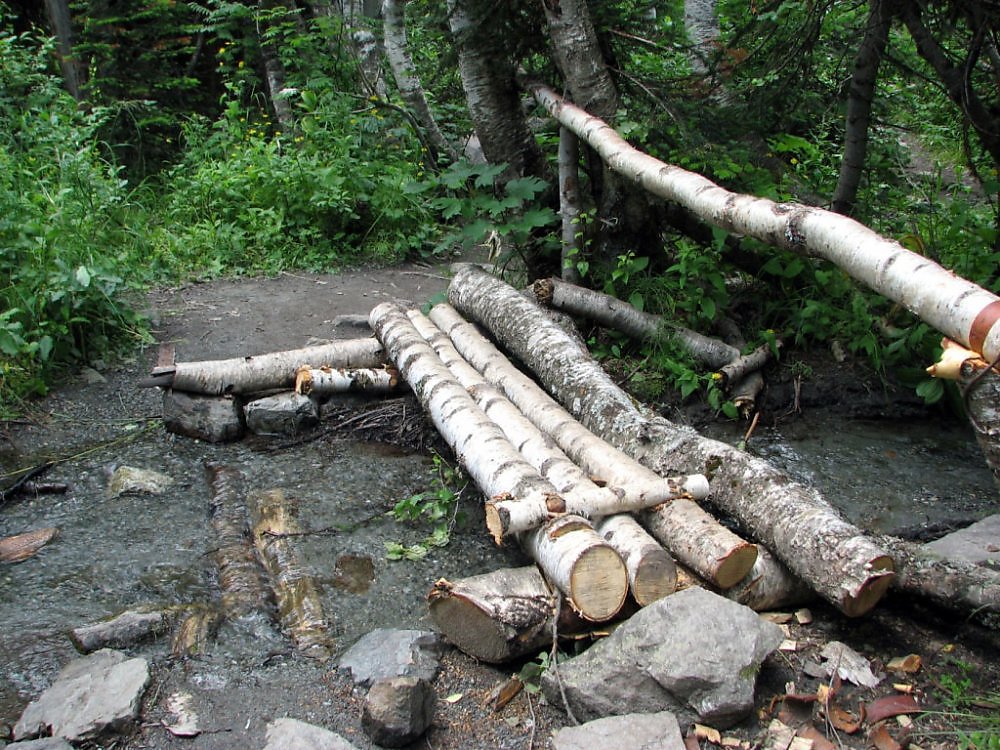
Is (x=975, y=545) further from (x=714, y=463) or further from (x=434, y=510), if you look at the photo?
(x=434, y=510)

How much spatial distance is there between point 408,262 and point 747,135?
3.87 meters

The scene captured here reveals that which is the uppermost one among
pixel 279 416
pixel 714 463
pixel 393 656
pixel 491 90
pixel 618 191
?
pixel 491 90

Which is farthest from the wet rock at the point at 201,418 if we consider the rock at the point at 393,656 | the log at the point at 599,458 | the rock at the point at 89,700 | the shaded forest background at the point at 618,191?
the rock at the point at 393,656

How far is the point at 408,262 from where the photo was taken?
8586 mm

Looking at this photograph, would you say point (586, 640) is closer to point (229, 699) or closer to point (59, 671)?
point (229, 699)

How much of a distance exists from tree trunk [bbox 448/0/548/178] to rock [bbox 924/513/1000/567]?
12.7 feet

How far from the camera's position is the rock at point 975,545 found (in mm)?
3267

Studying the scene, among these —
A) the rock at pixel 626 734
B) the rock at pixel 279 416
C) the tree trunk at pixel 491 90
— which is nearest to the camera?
the rock at pixel 626 734

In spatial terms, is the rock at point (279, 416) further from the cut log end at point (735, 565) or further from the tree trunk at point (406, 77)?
the tree trunk at point (406, 77)

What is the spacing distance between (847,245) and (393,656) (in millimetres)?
2432

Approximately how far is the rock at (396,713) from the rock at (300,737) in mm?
103

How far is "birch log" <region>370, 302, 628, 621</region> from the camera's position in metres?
3.04

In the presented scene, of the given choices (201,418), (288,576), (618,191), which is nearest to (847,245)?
(618,191)

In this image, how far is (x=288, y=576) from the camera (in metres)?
3.76
